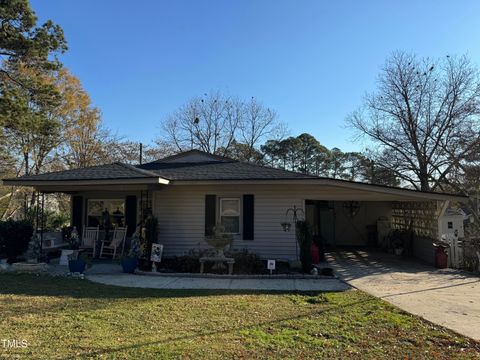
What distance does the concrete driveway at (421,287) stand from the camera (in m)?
5.55

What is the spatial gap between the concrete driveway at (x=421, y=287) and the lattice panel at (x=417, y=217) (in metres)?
1.29

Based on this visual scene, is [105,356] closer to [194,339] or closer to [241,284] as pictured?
[194,339]

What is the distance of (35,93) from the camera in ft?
53.7

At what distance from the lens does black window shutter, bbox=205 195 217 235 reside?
1091cm

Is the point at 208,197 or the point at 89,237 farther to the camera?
the point at 89,237

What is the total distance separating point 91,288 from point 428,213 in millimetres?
10433

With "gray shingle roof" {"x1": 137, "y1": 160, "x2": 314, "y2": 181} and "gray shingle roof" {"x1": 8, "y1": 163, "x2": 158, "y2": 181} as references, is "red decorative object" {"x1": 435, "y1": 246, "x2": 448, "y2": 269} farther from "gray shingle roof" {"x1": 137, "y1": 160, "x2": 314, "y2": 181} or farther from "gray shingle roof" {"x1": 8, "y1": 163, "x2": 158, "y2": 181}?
"gray shingle roof" {"x1": 8, "y1": 163, "x2": 158, "y2": 181}

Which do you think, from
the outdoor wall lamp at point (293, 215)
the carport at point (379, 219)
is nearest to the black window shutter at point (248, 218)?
the outdoor wall lamp at point (293, 215)

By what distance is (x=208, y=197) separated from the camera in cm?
1102

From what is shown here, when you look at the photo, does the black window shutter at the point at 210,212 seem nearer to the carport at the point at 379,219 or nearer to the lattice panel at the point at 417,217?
the carport at the point at 379,219

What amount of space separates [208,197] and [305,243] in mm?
3282

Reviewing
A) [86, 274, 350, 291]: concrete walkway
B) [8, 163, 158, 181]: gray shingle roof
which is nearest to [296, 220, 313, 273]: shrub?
[86, 274, 350, 291]: concrete walkway

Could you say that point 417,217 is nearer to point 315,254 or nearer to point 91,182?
point 315,254

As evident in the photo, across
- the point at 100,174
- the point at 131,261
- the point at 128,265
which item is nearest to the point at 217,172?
the point at 100,174
